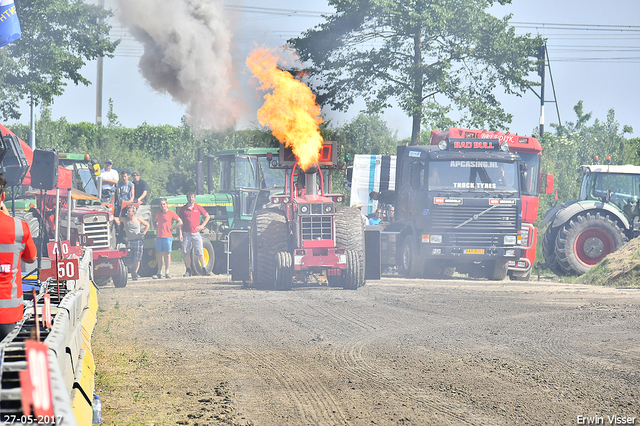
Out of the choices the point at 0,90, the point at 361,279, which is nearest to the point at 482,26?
the point at 361,279

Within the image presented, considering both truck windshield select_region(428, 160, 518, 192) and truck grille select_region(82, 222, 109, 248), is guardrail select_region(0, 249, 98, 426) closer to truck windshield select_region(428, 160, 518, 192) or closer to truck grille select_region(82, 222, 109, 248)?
truck grille select_region(82, 222, 109, 248)

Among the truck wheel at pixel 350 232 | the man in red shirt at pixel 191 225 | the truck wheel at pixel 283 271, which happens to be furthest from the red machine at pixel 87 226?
the truck wheel at pixel 350 232

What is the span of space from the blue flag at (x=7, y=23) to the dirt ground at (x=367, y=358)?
5131mm

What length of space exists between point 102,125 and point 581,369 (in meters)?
37.5

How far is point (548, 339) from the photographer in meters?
9.59

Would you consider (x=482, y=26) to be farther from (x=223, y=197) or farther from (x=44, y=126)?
(x=44, y=126)

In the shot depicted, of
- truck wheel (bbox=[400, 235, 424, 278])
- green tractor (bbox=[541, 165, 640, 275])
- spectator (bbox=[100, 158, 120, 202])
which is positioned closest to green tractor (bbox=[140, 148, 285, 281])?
spectator (bbox=[100, 158, 120, 202])

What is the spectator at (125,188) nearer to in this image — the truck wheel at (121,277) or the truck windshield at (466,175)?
the truck wheel at (121,277)

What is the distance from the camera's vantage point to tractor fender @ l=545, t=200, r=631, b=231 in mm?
19094

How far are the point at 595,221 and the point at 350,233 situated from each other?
748 cm

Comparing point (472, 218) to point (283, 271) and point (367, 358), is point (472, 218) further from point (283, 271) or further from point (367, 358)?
point (367, 358)

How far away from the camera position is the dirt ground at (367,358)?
633 centimetres

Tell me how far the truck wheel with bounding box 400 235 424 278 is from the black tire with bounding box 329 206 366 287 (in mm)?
3570

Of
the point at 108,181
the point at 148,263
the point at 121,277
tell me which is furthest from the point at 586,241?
the point at 108,181
